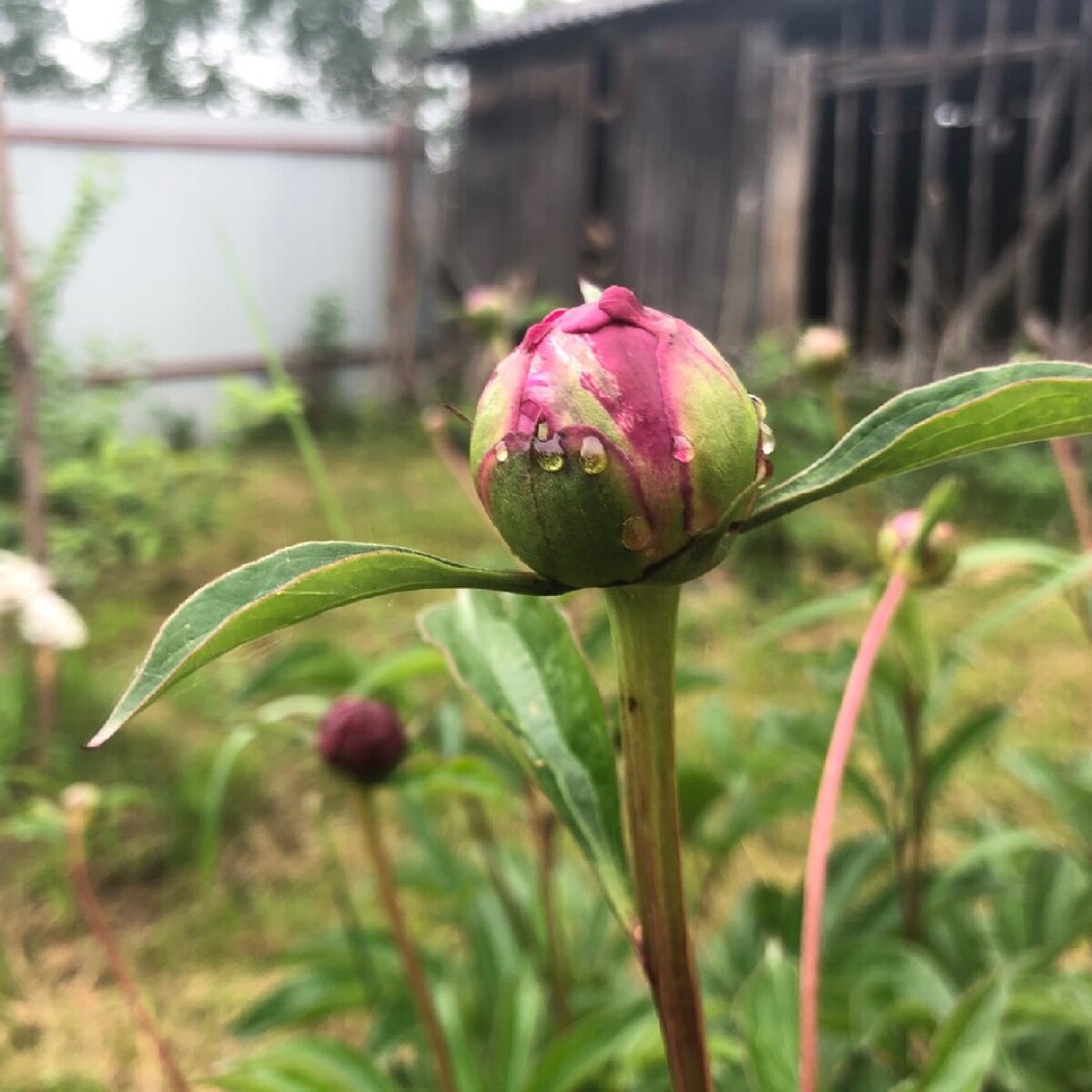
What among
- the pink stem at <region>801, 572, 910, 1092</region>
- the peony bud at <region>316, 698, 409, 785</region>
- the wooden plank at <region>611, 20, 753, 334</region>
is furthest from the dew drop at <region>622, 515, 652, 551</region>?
the wooden plank at <region>611, 20, 753, 334</region>

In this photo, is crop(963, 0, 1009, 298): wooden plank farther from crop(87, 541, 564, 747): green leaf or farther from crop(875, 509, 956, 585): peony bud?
crop(87, 541, 564, 747): green leaf

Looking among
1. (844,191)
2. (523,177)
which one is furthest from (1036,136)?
(523,177)

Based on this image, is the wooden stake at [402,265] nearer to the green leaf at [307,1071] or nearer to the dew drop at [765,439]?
the green leaf at [307,1071]

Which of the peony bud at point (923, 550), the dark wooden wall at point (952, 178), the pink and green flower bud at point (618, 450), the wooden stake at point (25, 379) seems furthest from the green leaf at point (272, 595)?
the dark wooden wall at point (952, 178)

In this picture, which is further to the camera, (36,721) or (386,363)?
(386,363)

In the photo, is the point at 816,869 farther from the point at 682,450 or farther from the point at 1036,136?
the point at 1036,136

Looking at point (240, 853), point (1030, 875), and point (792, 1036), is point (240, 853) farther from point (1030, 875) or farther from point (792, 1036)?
point (792, 1036)

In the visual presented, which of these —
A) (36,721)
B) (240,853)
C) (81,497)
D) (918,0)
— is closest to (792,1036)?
(240,853)
